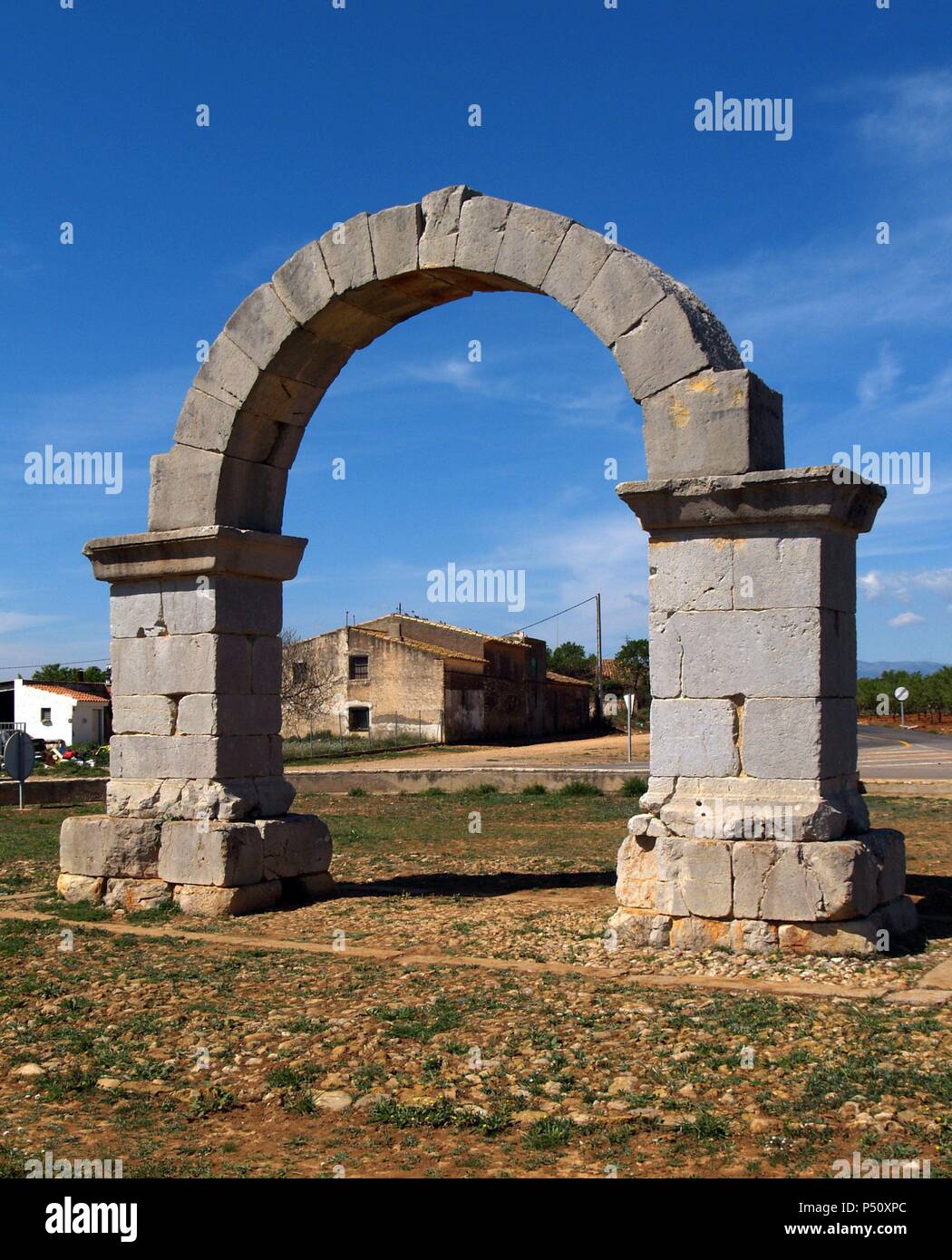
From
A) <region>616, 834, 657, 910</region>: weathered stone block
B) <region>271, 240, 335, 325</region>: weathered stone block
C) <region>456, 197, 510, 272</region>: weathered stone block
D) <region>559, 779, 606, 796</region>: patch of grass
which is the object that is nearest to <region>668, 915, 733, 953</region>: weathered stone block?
<region>616, 834, 657, 910</region>: weathered stone block

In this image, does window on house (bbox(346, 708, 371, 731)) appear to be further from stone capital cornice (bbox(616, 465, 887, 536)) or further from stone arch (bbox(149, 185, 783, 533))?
stone capital cornice (bbox(616, 465, 887, 536))

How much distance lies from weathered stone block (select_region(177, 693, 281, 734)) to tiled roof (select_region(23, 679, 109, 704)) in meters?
33.7

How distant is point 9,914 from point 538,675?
122 feet

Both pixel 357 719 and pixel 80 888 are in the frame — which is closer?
pixel 80 888

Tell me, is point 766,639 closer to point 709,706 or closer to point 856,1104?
point 709,706

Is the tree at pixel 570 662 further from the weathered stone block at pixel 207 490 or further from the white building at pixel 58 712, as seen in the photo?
the weathered stone block at pixel 207 490

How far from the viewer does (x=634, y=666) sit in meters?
55.1

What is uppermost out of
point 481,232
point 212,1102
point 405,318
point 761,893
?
point 481,232

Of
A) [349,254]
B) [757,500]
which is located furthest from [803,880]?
[349,254]

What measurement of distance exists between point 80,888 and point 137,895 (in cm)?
57

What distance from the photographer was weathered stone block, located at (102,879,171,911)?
353 inches

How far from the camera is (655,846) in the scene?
23.2 feet

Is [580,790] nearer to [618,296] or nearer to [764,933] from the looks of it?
[764,933]
